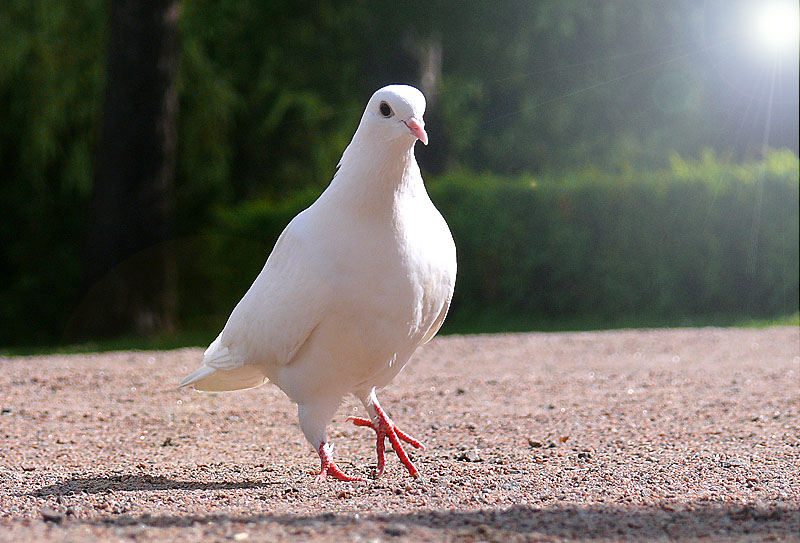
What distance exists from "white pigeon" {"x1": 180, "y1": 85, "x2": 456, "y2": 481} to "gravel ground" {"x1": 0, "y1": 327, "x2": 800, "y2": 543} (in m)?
0.46

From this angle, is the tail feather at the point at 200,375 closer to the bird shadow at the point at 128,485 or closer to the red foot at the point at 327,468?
the bird shadow at the point at 128,485

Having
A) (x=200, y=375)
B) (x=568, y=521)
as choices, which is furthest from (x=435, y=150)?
(x=568, y=521)

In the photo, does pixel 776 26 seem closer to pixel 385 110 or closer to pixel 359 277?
pixel 385 110

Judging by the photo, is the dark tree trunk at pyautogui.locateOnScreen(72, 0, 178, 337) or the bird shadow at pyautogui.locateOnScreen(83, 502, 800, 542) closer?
the bird shadow at pyautogui.locateOnScreen(83, 502, 800, 542)

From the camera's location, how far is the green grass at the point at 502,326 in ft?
34.6

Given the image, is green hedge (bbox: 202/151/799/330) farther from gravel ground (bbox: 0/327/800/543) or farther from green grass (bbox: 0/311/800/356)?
gravel ground (bbox: 0/327/800/543)

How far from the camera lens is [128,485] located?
4117 mm

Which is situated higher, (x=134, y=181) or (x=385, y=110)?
(x=385, y=110)

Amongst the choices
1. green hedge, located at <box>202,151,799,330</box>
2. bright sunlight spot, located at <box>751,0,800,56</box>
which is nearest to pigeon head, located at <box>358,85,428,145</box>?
green hedge, located at <box>202,151,799,330</box>

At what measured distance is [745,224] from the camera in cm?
1170

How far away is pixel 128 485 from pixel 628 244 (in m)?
8.78

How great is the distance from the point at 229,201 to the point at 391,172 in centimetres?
1185

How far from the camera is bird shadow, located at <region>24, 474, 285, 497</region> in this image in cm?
400

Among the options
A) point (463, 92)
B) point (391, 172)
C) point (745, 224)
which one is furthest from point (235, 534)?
point (463, 92)
